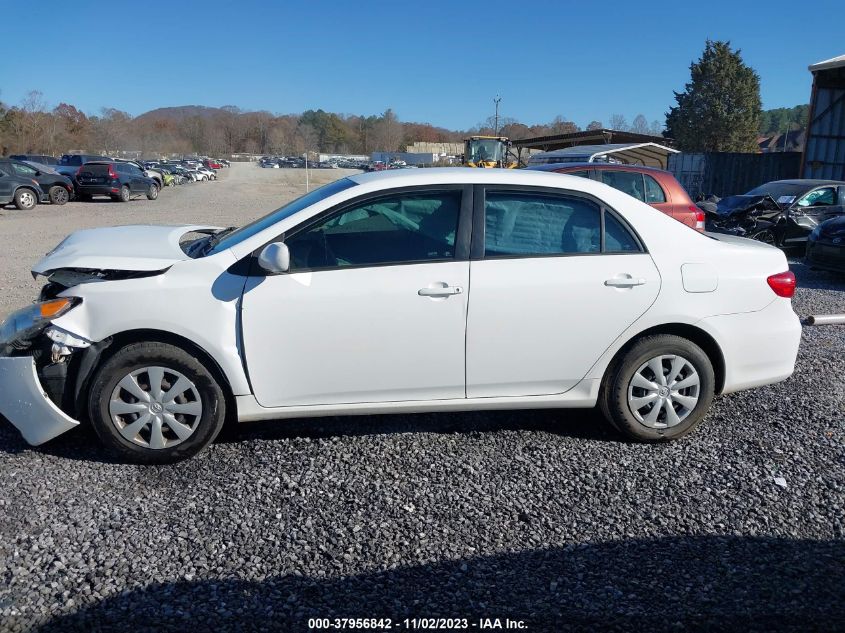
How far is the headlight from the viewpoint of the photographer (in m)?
3.92

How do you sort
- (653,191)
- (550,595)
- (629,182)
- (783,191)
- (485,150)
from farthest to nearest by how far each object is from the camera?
(485,150), (783,191), (629,182), (653,191), (550,595)

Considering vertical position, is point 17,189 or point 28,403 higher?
point 17,189

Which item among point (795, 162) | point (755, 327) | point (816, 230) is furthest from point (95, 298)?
point (795, 162)

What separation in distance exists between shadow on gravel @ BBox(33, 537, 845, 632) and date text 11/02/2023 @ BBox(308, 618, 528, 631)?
2 cm

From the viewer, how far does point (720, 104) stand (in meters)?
54.6

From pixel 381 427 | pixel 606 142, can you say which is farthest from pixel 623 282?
pixel 606 142

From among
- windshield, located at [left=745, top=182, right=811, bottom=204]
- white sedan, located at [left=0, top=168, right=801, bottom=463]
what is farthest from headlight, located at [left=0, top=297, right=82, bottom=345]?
windshield, located at [left=745, top=182, right=811, bottom=204]

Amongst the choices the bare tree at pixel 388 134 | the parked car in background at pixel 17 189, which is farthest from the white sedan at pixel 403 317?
the bare tree at pixel 388 134

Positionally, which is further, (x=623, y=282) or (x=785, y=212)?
(x=785, y=212)

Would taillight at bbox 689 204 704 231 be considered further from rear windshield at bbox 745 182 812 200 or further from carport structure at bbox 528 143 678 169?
carport structure at bbox 528 143 678 169

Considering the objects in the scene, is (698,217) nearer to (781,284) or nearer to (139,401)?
(781,284)

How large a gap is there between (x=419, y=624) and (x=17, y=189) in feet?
75.2

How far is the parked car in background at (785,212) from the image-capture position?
13680mm

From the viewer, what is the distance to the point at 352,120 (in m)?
183
